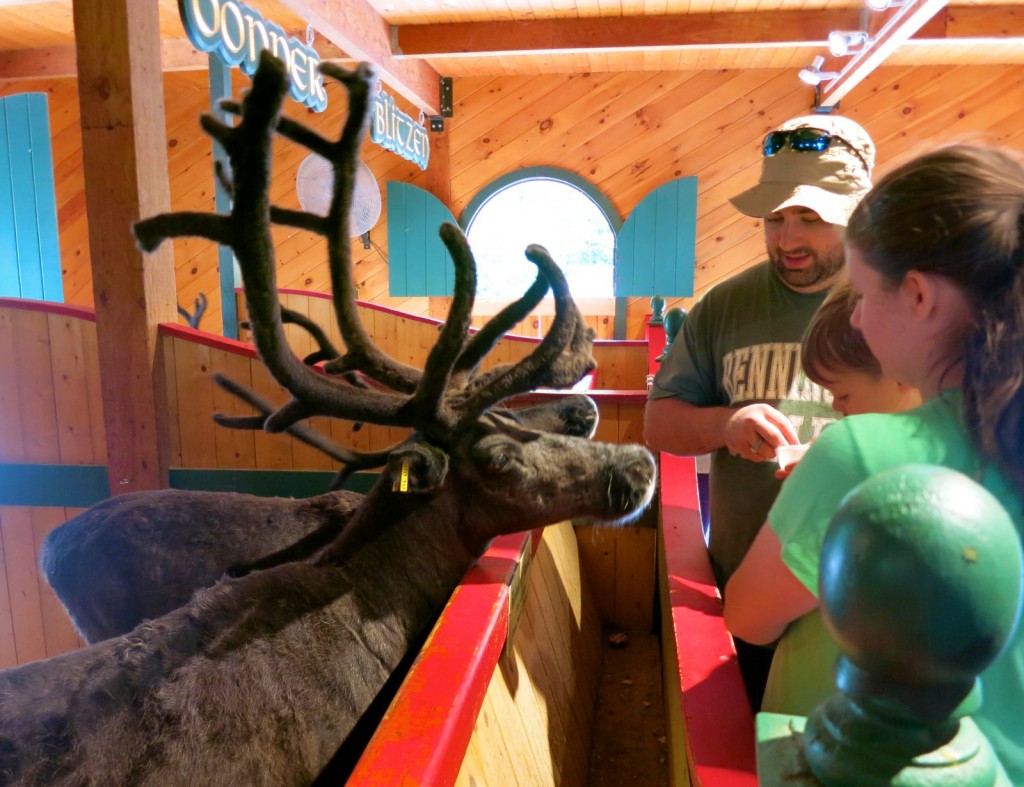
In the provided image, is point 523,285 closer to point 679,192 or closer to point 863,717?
point 679,192

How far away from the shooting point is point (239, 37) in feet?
9.34

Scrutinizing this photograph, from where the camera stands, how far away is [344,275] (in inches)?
66.5

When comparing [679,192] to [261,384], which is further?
[679,192]

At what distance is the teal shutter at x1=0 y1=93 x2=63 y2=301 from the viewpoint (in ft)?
16.3

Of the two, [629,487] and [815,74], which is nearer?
[629,487]

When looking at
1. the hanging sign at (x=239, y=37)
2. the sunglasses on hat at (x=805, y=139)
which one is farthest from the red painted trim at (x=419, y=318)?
the sunglasses on hat at (x=805, y=139)

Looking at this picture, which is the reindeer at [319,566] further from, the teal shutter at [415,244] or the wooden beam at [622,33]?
the teal shutter at [415,244]

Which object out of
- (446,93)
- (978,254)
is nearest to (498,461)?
(978,254)

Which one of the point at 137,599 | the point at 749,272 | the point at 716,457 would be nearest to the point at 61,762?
the point at 137,599

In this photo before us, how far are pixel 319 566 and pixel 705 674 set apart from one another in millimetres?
797

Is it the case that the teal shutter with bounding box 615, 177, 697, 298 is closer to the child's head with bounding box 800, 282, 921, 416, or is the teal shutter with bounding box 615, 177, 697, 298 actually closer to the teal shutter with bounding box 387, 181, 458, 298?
the teal shutter with bounding box 387, 181, 458, 298

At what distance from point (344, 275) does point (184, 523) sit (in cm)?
91

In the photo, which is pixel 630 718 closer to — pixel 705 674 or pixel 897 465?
pixel 705 674

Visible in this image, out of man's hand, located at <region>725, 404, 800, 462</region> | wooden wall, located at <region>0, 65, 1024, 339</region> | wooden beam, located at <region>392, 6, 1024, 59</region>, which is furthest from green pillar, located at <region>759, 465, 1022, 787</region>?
wooden wall, located at <region>0, 65, 1024, 339</region>
